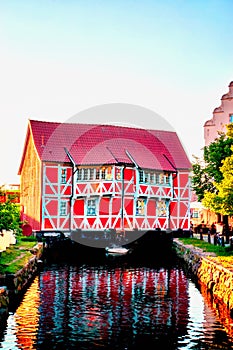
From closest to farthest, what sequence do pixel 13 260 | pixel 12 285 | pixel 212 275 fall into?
pixel 12 285, pixel 212 275, pixel 13 260

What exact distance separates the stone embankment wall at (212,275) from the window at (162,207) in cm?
1901

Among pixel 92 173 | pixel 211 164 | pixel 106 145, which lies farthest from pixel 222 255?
pixel 106 145

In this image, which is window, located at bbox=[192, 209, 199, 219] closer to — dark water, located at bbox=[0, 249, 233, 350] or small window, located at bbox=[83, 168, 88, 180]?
small window, located at bbox=[83, 168, 88, 180]

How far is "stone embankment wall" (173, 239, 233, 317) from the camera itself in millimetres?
22209

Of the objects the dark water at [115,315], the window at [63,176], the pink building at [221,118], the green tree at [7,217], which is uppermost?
the pink building at [221,118]

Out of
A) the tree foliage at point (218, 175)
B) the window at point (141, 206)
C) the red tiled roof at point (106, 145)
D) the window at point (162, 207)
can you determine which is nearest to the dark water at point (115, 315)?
the tree foliage at point (218, 175)

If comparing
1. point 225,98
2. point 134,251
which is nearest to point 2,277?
point 134,251

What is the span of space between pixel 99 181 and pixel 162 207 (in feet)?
25.0

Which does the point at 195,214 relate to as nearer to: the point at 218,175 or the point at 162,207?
the point at 162,207

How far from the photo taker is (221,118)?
2350 inches

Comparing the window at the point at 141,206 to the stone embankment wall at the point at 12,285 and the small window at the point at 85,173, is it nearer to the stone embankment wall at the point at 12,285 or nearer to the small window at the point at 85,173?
the small window at the point at 85,173

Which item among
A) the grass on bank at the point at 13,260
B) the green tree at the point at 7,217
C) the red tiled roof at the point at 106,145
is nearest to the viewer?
the grass on bank at the point at 13,260

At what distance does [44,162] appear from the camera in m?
52.9

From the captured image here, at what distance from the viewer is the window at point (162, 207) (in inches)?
2208
